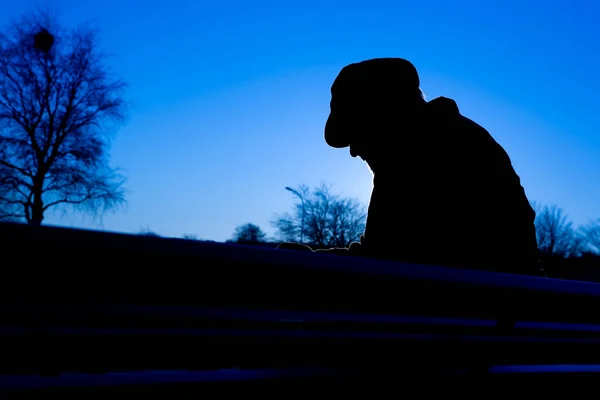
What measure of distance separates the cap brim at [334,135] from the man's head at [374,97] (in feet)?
0.13

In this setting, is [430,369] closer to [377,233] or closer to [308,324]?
[308,324]

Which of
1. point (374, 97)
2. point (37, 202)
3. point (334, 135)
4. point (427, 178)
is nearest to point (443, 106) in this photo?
point (374, 97)

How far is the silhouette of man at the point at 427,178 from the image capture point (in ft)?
5.55

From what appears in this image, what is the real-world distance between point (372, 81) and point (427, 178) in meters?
0.54

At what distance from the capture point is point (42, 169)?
64.7 feet

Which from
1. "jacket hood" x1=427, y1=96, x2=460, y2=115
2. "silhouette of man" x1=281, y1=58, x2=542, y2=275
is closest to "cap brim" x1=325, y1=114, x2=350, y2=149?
"silhouette of man" x1=281, y1=58, x2=542, y2=275

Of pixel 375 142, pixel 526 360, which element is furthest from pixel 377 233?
pixel 526 360

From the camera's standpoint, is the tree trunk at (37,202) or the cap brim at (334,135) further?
the tree trunk at (37,202)

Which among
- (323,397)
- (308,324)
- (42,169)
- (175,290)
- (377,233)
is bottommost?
(323,397)

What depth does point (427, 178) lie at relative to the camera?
1811 millimetres

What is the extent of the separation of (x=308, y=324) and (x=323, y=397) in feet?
0.65

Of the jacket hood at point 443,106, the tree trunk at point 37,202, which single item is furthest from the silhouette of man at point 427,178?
the tree trunk at point 37,202

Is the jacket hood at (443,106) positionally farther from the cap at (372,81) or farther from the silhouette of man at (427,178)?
the cap at (372,81)

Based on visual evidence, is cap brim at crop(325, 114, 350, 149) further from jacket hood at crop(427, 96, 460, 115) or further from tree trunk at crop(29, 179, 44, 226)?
tree trunk at crop(29, 179, 44, 226)
